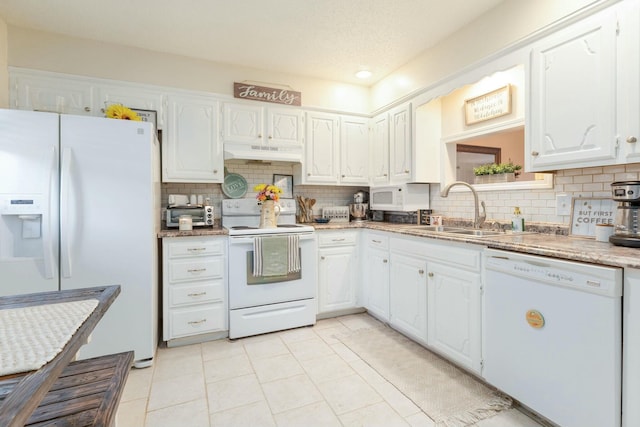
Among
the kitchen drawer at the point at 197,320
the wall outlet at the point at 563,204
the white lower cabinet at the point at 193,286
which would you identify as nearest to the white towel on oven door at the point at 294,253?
the white lower cabinet at the point at 193,286

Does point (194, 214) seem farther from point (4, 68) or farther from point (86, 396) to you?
point (86, 396)

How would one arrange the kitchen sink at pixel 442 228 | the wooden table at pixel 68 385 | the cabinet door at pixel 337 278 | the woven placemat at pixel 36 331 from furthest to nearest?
the cabinet door at pixel 337 278, the kitchen sink at pixel 442 228, the woven placemat at pixel 36 331, the wooden table at pixel 68 385

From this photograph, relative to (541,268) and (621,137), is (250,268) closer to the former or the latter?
(541,268)

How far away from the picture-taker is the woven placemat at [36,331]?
0.65 metres

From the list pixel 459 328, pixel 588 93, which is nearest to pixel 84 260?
pixel 459 328

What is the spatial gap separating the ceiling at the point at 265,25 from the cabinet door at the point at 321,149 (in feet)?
2.01

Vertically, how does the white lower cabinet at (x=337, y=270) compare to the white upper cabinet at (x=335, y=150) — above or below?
below

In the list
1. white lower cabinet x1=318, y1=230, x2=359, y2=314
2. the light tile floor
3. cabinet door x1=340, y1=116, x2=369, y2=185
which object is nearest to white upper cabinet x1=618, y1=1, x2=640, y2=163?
the light tile floor

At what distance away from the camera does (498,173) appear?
8.55 ft

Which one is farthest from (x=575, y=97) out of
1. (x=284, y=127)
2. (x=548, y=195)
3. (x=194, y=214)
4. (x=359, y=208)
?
(x=194, y=214)

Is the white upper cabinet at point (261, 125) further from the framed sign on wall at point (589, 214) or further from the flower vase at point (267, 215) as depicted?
the framed sign on wall at point (589, 214)

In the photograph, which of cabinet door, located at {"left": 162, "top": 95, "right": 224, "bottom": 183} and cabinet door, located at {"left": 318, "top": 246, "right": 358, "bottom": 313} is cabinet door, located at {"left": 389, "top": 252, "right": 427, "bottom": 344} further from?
cabinet door, located at {"left": 162, "top": 95, "right": 224, "bottom": 183}

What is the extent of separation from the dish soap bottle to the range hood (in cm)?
206

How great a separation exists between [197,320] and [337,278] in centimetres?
134
